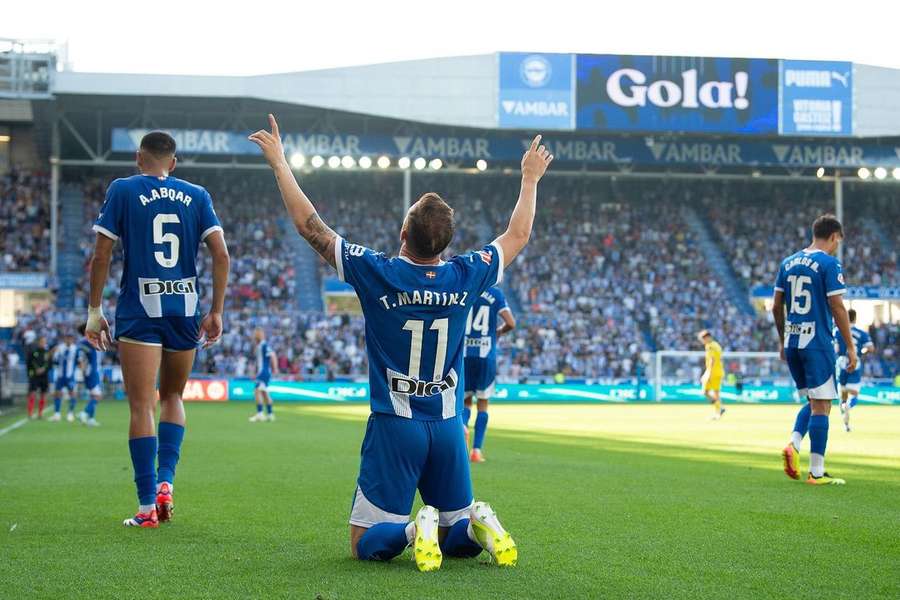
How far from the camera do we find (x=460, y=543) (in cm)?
553

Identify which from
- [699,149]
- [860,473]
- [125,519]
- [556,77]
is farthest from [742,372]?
[125,519]

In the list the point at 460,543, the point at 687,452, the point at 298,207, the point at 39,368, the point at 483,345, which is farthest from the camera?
the point at 39,368

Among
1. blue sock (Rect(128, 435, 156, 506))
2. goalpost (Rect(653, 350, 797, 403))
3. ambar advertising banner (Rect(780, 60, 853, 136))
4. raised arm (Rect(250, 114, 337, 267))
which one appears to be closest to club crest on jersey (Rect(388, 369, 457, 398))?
raised arm (Rect(250, 114, 337, 267))

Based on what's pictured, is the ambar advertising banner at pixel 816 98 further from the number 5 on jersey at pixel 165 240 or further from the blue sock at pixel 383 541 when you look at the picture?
the blue sock at pixel 383 541

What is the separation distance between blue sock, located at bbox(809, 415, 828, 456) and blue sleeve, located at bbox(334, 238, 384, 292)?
567cm

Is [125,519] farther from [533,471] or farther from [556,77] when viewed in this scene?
[556,77]

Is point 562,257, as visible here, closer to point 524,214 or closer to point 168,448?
point 168,448

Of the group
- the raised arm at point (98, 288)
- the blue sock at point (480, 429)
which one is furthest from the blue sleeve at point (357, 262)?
the blue sock at point (480, 429)

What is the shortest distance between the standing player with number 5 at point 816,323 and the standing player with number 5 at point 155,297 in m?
5.12

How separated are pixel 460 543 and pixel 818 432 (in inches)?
205

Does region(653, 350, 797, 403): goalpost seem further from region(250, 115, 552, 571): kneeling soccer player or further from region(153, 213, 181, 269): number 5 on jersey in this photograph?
region(250, 115, 552, 571): kneeling soccer player

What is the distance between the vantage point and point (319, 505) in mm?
7945

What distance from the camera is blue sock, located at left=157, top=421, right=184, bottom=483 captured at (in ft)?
22.6

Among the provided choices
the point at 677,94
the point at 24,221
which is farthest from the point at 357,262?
the point at 24,221
